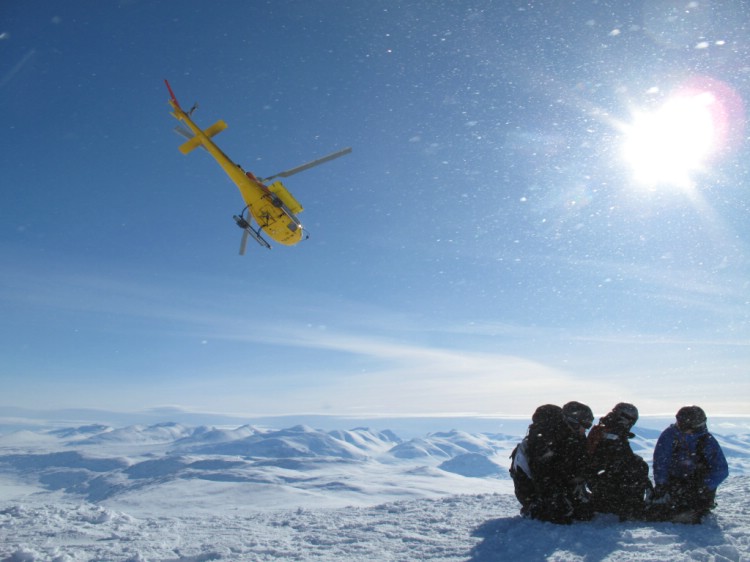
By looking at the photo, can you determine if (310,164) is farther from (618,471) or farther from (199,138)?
(618,471)

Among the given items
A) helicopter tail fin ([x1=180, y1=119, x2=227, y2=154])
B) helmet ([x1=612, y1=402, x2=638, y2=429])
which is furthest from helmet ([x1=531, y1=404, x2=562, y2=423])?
helicopter tail fin ([x1=180, y1=119, x2=227, y2=154])

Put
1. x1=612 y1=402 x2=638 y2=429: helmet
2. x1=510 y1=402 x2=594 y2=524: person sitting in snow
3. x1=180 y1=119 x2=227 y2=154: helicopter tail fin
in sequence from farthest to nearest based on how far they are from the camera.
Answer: x1=180 y1=119 x2=227 y2=154: helicopter tail fin → x1=612 y1=402 x2=638 y2=429: helmet → x1=510 y1=402 x2=594 y2=524: person sitting in snow

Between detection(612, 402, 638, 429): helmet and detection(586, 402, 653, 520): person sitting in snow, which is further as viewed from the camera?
detection(612, 402, 638, 429): helmet

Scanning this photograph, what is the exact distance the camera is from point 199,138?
79.2 ft

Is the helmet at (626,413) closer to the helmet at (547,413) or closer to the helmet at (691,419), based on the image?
the helmet at (691,419)

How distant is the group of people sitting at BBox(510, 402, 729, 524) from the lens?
6.01 m

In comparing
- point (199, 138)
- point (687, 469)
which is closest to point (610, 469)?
point (687, 469)

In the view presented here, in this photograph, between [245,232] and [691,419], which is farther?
[245,232]

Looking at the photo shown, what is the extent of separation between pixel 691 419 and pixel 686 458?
1.97 ft

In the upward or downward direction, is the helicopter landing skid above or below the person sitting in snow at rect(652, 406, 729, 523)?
above

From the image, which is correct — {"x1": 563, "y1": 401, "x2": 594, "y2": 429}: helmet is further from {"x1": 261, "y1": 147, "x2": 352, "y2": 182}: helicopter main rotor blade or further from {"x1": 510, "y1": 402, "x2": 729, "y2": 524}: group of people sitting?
{"x1": 261, "y1": 147, "x2": 352, "y2": 182}: helicopter main rotor blade

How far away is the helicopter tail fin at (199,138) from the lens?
2408 centimetres

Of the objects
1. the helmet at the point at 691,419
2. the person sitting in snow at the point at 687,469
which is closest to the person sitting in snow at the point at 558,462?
the person sitting in snow at the point at 687,469

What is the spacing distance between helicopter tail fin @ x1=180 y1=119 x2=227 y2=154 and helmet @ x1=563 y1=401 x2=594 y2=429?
2414 cm
